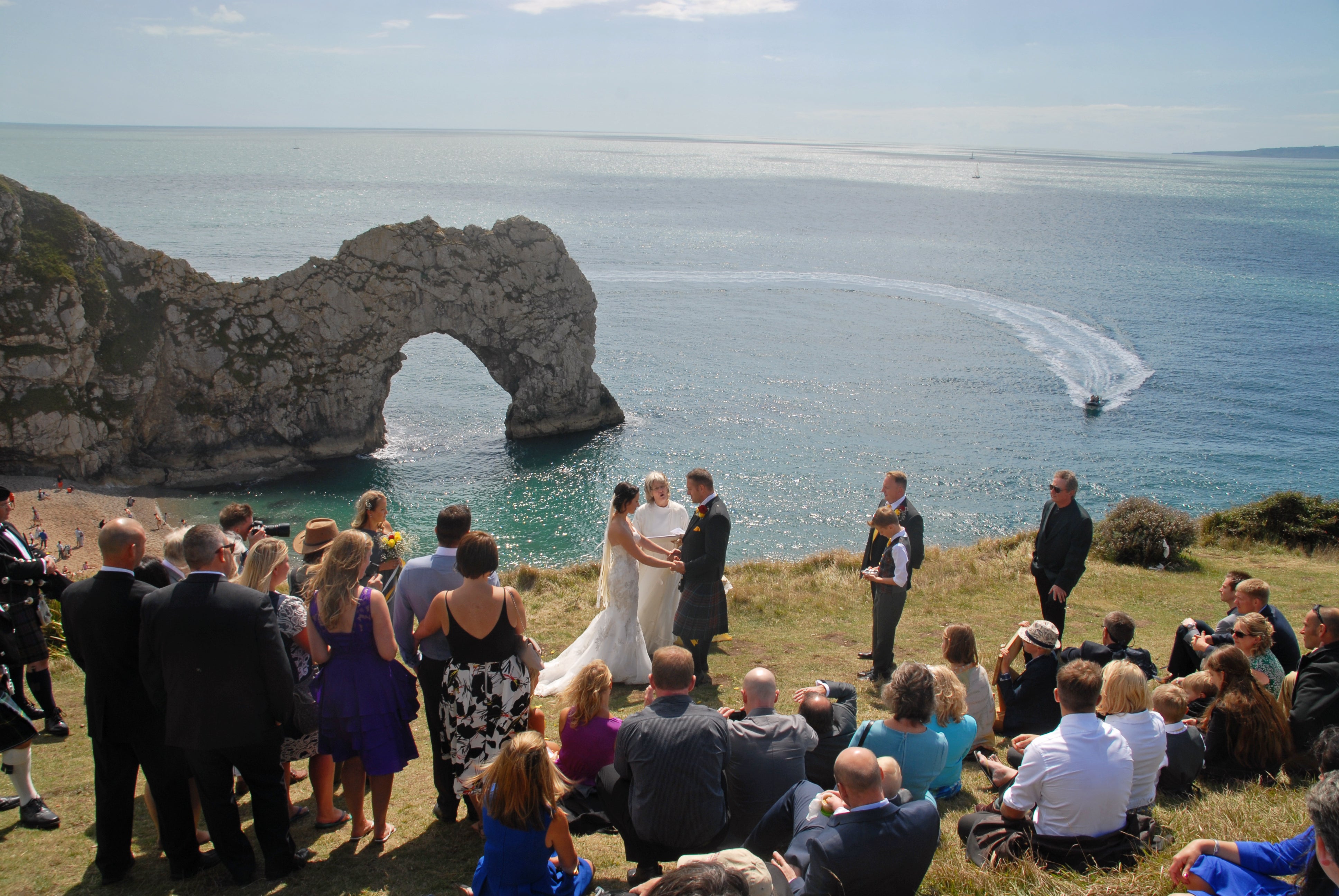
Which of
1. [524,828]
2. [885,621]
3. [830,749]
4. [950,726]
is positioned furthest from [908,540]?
[524,828]

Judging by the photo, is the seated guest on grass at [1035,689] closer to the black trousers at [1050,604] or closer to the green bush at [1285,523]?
the black trousers at [1050,604]

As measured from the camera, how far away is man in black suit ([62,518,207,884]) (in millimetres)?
5180

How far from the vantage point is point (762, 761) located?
17.6 ft

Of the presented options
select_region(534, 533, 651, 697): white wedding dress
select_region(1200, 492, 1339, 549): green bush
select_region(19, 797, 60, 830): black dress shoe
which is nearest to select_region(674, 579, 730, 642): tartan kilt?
select_region(534, 533, 651, 697): white wedding dress

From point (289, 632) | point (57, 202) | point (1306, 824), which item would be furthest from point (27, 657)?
point (57, 202)

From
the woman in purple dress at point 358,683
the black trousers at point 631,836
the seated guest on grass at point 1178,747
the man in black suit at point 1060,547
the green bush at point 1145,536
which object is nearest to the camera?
the black trousers at point 631,836

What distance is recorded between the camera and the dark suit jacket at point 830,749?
607cm

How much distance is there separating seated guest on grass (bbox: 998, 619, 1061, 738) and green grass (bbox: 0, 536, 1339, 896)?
1075mm

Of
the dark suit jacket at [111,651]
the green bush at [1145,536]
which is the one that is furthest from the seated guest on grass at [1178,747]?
the green bush at [1145,536]

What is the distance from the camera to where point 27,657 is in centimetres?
705

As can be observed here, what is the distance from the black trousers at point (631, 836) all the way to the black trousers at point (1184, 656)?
5617mm

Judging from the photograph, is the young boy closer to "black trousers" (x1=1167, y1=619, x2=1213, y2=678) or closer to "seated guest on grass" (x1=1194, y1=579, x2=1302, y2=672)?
"black trousers" (x1=1167, y1=619, x2=1213, y2=678)

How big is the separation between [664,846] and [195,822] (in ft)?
11.3

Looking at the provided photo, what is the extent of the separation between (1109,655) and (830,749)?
3.44 metres
